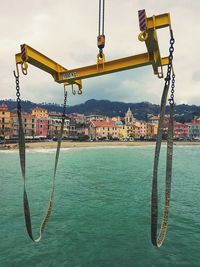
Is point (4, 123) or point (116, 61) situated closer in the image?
point (116, 61)

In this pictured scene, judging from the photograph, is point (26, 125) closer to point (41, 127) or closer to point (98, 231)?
point (41, 127)

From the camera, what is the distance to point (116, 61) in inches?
415

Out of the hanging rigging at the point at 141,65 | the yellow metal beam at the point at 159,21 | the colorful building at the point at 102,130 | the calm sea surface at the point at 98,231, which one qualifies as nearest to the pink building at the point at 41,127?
the colorful building at the point at 102,130

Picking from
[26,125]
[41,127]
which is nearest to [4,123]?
[26,125]

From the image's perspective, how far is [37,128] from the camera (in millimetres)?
160375

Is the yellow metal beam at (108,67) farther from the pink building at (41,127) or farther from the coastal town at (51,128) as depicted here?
the pink building at (41,127)

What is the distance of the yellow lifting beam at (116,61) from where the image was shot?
810cm

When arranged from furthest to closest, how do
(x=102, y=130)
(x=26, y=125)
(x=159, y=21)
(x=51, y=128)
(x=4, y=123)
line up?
(x=102, y=130) < (x=51, y=128) < (x=26, y=125) < (x=4, y=123) < (x=159, y=21)

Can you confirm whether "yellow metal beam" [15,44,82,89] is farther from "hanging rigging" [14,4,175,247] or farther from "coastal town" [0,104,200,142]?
"coastal town" [0,104,200,142]

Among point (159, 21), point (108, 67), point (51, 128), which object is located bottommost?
point (51, 128)

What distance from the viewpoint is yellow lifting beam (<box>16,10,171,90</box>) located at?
810cm

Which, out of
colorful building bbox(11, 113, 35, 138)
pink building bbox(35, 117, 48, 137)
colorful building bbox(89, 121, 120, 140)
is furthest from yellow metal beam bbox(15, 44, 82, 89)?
colorful building bbox(89, 121, 120, 140)

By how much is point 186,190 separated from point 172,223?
12.8 metres

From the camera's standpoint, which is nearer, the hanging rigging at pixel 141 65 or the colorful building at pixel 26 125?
the hanging rigging at pixel 141 65
